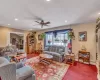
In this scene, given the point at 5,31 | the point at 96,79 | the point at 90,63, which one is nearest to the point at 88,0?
the point at 96,79

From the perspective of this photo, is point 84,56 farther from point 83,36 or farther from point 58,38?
point 58,38

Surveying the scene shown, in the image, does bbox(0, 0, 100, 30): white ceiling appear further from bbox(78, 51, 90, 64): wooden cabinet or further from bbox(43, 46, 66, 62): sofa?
bbox(43, 46, 66, 62): sofa

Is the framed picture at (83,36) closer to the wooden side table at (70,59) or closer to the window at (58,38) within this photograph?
the window at (58,38)

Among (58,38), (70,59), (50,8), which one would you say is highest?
(50,8)

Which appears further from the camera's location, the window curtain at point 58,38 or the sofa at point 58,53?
the window curtain at point 58,38

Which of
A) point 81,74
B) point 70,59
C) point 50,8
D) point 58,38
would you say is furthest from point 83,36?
point 50,8

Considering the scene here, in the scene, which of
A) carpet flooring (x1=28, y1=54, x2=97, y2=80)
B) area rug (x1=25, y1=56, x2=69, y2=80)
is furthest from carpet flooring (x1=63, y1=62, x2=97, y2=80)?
area rug (x1=25, y1=56, x2=69, y2=80)

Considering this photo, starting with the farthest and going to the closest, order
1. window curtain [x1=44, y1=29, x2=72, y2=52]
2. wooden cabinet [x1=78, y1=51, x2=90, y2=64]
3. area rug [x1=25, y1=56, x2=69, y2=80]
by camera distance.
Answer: window curtain [x1=44, y1=29, x2=72, y2=52]
wooden cabinet [x1=78, y1=51, x2=90, y2=64]
area rug [x1=25, y1=56, x2=69, y2=80]

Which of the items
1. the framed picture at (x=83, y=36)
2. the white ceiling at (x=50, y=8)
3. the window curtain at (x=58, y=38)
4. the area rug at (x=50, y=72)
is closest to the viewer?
the white ceiling at (x=50, y=8)

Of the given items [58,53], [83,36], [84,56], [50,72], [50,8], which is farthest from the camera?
[58,53]

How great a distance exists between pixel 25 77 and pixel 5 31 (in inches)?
205

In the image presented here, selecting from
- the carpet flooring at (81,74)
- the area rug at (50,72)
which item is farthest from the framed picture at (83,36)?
the area rug at (50,72)

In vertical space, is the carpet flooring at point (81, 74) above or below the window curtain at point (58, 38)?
below

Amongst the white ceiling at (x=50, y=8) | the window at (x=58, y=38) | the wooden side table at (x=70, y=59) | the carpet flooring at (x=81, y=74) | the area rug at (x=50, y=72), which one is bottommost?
the carpet flooring at (x=81, y=74)
